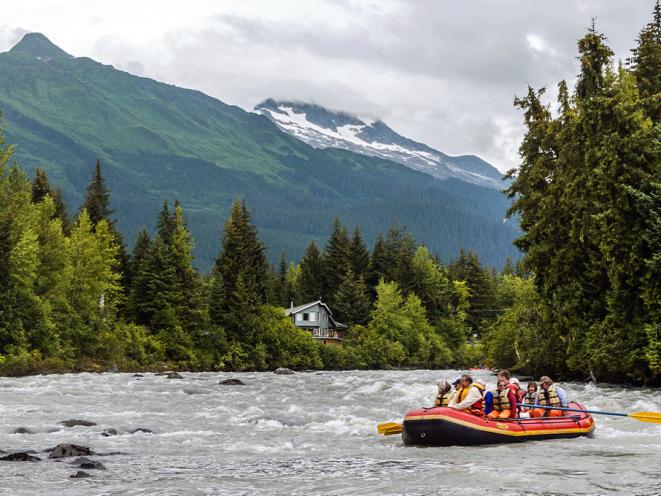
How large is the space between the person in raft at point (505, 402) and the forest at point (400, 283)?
51.7 feet

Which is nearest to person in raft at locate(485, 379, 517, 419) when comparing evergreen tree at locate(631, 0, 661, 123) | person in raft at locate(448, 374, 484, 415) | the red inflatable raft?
the red inflatable raft

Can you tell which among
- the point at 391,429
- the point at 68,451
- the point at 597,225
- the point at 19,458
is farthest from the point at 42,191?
the point at 19,458

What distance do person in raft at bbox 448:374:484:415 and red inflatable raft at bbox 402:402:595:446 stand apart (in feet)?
1.92

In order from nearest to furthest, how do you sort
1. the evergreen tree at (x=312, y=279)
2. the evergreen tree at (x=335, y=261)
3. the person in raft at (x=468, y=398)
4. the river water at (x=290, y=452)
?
the river water at (x=290, y=452) < the person in raft at (x=468, y=398) < the evergreen tree at (x=335, y=261) < the evergreen tree at (x=312, y=279)

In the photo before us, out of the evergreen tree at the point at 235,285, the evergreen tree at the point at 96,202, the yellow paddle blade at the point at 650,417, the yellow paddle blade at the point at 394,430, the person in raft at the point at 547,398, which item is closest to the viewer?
the yellow paddle blade at the point at 650,417

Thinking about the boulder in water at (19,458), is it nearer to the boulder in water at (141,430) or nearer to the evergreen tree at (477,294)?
the boulder in water at (141,430)

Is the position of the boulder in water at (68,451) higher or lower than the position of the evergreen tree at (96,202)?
lower

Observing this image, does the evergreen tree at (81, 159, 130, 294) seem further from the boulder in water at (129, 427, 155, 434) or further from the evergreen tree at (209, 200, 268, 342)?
the boulder in water at (129, 427, 155, 434)

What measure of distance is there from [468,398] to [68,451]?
1079 centimetres

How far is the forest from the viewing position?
127ft

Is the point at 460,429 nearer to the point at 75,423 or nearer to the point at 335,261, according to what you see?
the point at 75,423

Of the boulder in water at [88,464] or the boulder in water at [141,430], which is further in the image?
the boulder in water at [141,430]

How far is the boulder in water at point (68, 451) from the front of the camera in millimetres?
19188

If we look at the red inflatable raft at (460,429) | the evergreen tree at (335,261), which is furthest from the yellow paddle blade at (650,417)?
the evergreen tree at (335,261)
